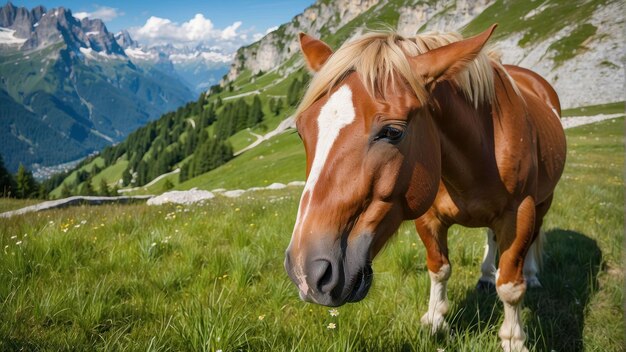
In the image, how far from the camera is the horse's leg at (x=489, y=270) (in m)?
4.99

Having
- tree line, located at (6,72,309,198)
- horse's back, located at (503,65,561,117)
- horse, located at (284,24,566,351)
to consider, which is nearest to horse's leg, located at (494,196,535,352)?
horse, located at (284,24,566,351)

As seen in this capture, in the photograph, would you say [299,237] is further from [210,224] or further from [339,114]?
[210,224]

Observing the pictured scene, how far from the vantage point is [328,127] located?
238 cm

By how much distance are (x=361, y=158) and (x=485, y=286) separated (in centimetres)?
364

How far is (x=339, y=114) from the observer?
239 centimetres

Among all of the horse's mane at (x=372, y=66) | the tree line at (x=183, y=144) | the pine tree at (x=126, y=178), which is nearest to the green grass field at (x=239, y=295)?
the horse's mane at (x=372, y=66)

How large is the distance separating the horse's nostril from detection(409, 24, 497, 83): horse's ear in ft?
4.70

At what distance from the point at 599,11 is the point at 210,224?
85655 mm

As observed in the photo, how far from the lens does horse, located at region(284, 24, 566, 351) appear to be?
87.5 inches

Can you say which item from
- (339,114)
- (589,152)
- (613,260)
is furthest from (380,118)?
(589,152)

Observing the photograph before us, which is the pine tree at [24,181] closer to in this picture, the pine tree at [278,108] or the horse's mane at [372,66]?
the pine tree at [278,108]

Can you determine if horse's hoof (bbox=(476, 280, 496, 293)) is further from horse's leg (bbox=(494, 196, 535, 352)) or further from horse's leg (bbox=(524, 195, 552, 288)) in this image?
horse's leg (bbox=(494, 196, 535, 352))

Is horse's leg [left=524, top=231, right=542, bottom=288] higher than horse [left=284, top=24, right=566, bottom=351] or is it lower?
lower

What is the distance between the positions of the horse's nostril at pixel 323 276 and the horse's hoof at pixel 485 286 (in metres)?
3.52
